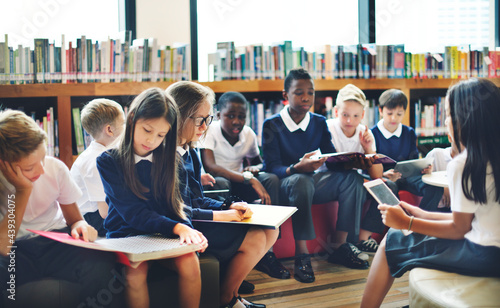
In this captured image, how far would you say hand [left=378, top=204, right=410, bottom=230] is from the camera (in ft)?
4.91

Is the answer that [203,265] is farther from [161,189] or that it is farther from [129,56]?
[129,56]

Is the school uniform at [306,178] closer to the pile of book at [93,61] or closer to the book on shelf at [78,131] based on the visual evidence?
the pile of book at [93,61]

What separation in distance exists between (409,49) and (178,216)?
3.63m

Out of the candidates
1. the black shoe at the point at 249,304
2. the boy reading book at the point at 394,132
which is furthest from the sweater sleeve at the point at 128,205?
the boy reading book at the point at 394,132

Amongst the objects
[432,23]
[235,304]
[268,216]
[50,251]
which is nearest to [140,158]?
[50,251]

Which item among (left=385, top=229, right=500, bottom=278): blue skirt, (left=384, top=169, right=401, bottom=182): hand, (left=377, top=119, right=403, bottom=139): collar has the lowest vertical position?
(left=385, top=229, right=500, bottom=278): blue skirt

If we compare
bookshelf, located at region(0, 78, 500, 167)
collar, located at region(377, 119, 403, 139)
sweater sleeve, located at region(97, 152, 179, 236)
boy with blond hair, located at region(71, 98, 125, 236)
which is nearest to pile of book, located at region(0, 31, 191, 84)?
bookshelf, located at region(0, 78, 500, 167)

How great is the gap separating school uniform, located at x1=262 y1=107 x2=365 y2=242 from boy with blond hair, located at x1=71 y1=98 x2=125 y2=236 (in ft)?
3.16

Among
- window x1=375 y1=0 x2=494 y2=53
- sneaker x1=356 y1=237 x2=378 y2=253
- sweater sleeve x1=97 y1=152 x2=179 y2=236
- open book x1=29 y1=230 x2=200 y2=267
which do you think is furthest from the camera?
window x1=375 y1=0 x2=494 y2=53

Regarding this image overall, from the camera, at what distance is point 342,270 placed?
2.47 m

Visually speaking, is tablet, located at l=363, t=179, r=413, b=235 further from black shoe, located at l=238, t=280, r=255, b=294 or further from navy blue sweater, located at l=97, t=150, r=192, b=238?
black shoe, located at l=238, t=280, r=255, b=294

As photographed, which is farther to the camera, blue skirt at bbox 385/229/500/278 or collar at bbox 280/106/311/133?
collar at bbox 280/106/311/133

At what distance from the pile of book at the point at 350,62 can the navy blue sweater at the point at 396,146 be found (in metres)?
0.82

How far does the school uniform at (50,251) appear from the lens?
4.58ft
